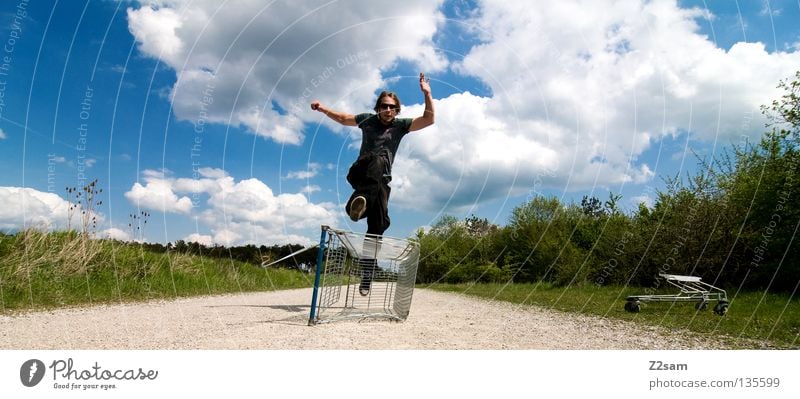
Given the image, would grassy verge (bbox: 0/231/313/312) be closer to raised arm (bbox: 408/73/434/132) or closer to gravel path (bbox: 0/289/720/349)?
gravel path (bbox: 0/289/720/349)

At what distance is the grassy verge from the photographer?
8.95 m

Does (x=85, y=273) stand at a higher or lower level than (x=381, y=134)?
lower

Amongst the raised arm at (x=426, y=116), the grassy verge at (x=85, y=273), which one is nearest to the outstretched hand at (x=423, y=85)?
the raised arm at (x=426, y=116)

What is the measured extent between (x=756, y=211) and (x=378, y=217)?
1426 cm

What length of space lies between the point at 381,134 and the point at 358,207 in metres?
1.20

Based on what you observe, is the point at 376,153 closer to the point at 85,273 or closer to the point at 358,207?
the point at 358,207

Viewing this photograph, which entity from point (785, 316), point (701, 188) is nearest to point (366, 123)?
point (785, 316)

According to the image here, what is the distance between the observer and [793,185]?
13180 millimetres

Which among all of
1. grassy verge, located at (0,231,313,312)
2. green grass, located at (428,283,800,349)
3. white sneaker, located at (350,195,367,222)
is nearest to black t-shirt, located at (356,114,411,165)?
white sneaker, located at (350,195,367,222)

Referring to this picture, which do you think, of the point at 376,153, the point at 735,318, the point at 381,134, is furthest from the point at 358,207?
the point at 735,318

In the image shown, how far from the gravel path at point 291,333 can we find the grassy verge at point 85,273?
5.32ft

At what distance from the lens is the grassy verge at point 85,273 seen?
8945mm

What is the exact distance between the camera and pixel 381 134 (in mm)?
7012

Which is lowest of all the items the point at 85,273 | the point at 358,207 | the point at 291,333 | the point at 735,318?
the point at 85,273
